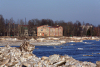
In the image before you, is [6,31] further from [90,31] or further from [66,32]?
[90,31]

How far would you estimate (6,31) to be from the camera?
78.0 m

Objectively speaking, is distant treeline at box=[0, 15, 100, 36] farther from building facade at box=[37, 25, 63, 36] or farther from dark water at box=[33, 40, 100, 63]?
dark water at box=[33, 40, 100, 63]

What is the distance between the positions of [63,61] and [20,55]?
93.4 inches

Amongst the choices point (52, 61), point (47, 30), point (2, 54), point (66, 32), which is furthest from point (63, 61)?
point (66, 32)

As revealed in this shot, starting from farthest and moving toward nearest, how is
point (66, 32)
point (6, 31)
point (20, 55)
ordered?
point (66, 32), point (6, 31), point (20, 55)

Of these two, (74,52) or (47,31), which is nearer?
(74,52)

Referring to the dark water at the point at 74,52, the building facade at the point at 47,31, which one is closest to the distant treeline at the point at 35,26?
the building facade at the point at 47,31

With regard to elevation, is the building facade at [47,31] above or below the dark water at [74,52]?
above

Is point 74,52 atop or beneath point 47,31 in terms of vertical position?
beneath

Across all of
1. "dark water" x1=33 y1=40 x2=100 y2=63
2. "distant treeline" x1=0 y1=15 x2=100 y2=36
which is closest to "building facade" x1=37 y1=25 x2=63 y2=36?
"distant treeline" x1=0 y1=15 x2=100 y2=36

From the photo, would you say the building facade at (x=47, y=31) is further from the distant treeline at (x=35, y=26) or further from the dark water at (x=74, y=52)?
the dark water at (x=74, y=52)

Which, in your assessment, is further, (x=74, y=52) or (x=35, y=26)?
(x=35, y=26)

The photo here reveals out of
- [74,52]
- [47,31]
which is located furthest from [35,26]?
[74,52]

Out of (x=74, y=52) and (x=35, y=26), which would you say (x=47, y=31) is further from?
(x=74, y=52)
